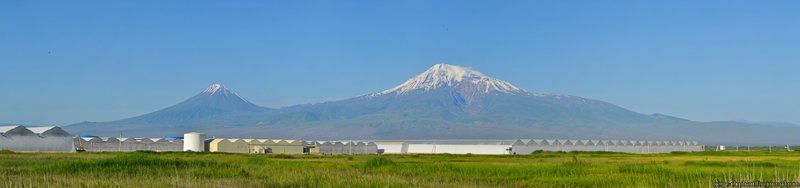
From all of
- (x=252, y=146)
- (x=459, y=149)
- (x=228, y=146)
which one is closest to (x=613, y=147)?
(x=459, y=149)

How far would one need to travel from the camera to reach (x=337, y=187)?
51.4 ft

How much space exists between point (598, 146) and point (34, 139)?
61.2 meters

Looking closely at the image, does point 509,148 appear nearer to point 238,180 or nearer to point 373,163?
point 373,163

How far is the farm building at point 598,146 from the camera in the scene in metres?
85.4

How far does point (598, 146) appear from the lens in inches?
3752

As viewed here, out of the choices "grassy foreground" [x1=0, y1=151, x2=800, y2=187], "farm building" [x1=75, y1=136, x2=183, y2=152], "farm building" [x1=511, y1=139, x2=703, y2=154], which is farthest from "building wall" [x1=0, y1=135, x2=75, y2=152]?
"farm building" [x1=511, y1=139, x2=703, y2=154]

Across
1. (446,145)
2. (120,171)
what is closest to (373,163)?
(120,171)

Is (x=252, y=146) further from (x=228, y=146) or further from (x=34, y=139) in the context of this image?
(x=34, y=139)

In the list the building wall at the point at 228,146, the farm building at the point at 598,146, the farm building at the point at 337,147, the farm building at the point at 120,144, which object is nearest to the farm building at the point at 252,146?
the building wall at the point at 228,146

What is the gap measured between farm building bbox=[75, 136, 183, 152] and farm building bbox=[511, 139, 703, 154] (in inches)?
1346

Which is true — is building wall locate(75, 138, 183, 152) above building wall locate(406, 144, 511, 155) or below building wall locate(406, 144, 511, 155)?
above

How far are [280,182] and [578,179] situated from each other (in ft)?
24.6

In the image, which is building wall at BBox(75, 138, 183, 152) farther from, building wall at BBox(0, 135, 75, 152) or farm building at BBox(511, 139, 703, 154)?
farm building at BBox(511, 139, 703, 154)

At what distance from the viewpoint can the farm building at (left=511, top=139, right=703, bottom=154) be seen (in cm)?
8538
